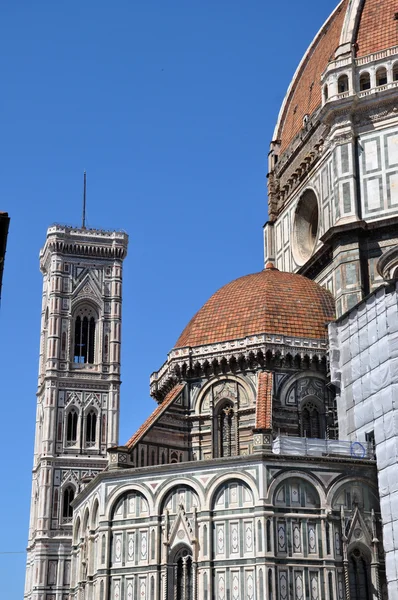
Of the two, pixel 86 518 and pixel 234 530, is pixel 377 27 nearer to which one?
pixel 234 530

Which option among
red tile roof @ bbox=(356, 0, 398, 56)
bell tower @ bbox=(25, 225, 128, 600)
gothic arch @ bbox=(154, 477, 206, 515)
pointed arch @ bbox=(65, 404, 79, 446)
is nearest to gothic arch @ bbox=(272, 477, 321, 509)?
gothic arch @ bbox=(154, 477, 206, 515)

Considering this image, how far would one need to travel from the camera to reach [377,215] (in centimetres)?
4369

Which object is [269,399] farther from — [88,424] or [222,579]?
[88,424]

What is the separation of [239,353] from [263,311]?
221 centimetres

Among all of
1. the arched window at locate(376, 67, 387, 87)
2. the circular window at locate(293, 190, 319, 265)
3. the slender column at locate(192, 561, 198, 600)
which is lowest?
the slender column at locate(192, 561, 198, 600)

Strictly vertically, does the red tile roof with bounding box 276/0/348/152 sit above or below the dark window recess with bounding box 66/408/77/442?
above

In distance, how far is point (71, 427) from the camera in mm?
85625

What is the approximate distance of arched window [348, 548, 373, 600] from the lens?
3406cm

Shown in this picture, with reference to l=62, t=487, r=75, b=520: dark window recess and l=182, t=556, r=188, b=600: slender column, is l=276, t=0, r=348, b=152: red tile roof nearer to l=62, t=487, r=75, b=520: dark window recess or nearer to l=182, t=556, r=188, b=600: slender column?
l=182, t=556, r=188, b=600: slender column

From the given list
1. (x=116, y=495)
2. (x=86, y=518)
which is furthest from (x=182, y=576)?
(x=86, y=518)

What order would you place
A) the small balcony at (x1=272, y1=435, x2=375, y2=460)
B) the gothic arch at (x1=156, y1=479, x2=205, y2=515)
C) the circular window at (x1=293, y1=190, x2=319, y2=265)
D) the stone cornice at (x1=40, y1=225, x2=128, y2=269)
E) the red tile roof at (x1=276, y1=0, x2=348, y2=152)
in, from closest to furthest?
1. the small balcony at (x1=272, y1=435, x2=375, y2=460)
2. the gothic arch at (x1=156, y1=479, x2=205, y2=515)
3. the circular window at (x1=293, y1=190, x2=319, y2=265)
4. the red tile roof at (x1=276, y1=0, x2=348, y2=152)
5. the stone cornice at (x1=40, y1=225, x2=128, y2=269)

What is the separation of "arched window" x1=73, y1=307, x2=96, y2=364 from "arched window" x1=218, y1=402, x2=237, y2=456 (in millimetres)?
48780

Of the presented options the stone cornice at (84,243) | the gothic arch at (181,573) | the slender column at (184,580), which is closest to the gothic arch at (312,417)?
the gothic arch at (181,573)

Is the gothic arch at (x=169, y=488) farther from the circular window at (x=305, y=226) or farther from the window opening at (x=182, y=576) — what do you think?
the circular window at (x=305, y=226)
